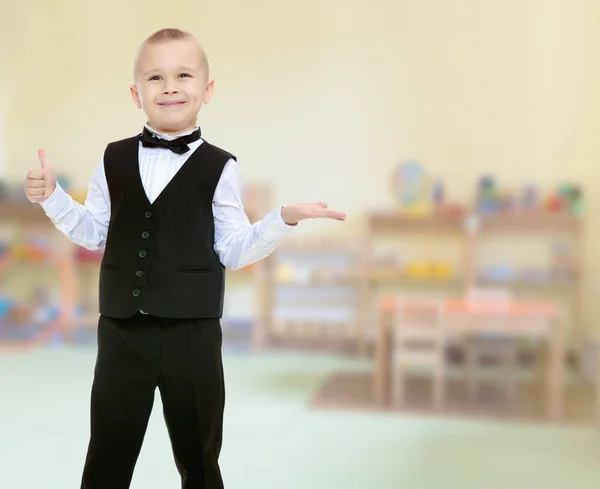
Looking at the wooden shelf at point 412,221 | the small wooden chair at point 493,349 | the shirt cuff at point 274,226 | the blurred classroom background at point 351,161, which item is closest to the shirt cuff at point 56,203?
the shirt cuff at point 274,226

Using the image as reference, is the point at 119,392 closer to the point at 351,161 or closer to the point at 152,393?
the point at 152,393

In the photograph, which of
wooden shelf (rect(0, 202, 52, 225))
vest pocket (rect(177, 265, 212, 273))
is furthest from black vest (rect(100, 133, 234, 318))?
wooden shelf (rect(0, 202, 52, 225))

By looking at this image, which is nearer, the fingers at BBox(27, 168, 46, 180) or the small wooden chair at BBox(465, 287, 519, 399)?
the fingers at BBox(27, 168, 46, 180)

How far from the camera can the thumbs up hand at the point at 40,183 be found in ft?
5.22

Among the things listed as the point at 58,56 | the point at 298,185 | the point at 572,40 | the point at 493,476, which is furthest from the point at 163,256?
the point at 58,56

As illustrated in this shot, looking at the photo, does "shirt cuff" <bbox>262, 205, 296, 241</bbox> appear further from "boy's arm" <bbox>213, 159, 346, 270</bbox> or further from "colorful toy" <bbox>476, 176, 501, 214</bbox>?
"colorful toy" <bbox>476, 176, 501, 214</bbox>

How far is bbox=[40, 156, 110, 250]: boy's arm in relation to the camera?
164 cm

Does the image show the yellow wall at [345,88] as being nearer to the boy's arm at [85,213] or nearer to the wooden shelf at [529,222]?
the wooden shelf at [529,222]

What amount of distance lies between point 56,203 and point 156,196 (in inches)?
8.3

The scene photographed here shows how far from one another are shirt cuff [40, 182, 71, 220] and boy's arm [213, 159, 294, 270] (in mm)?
326

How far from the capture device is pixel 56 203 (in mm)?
1639

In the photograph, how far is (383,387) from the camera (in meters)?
4.31

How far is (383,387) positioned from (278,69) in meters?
2.87

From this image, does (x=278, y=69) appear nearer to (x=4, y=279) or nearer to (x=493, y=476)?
(x=4, y=279)
